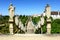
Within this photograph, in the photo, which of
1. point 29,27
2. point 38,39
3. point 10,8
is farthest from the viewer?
point 29,27

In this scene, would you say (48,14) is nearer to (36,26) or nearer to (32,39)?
(36,26)

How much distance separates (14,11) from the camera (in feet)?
47.6

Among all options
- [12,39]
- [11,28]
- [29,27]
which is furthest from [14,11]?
[12,39]

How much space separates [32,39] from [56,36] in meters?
2.13

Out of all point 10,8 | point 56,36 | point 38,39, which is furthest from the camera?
Answer: point 10,8

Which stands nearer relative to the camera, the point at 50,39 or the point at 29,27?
the point at 50,39

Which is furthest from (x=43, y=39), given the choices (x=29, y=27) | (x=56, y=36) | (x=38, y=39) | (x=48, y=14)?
(x=29, y=27)

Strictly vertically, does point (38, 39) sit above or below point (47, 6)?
below

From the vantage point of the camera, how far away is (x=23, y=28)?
16.9 metres

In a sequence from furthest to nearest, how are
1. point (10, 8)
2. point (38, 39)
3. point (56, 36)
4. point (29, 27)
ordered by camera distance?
point (29, 27), point (10, 8), point (56, 36), point (38, 39)

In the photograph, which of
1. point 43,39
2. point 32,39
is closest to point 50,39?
point 43,39

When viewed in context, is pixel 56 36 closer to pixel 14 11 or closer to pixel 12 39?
pixel 12 39

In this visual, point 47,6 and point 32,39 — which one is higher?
point 47,6

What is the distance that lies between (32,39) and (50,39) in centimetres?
116
